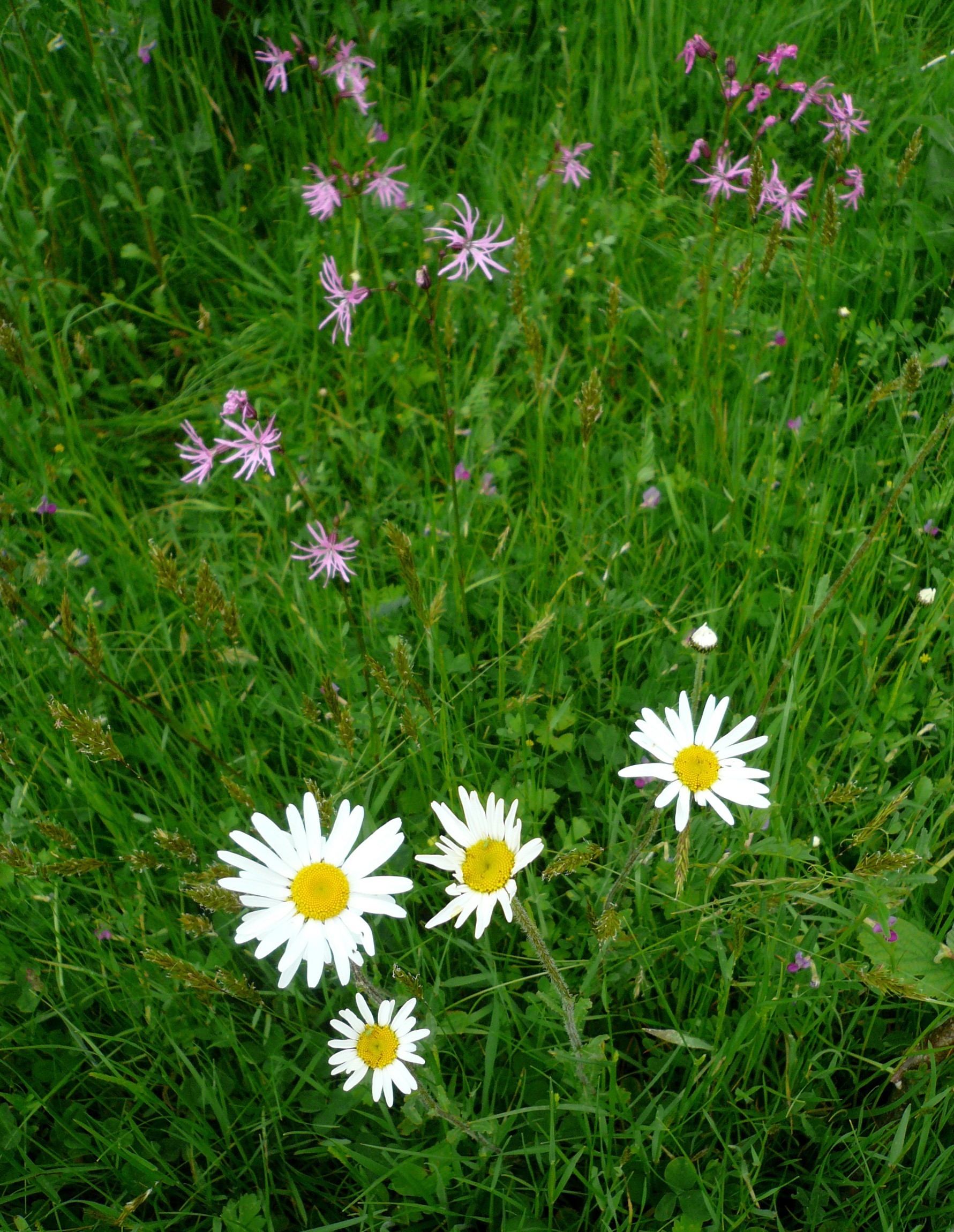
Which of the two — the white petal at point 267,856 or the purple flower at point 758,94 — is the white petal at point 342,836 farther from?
the purple flower at point 758,94

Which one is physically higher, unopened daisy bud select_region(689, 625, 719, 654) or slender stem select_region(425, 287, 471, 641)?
slender stem select_region(425, 287, 471, 641)

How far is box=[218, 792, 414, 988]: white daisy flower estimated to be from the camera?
1210 mm

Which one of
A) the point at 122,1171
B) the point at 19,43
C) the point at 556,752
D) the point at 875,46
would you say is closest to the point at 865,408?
the point at 556,752

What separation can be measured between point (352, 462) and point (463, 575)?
77cm

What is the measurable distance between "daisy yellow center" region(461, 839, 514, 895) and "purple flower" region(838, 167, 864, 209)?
7.34ft

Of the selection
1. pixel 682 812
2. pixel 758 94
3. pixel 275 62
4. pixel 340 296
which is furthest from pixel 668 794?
pixel 275 62

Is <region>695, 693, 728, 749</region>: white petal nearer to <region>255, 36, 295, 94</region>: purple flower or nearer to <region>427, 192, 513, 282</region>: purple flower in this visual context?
<region>427, 192, 513, 282</region>: purple flower

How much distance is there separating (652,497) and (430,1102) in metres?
1.56

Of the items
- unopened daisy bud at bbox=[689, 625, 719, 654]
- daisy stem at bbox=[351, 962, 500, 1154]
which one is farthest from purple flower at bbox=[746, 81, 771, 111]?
daisy stem at bbox=[351, 962, 500, 1154]

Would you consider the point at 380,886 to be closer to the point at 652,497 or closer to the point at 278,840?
the point at 278,840

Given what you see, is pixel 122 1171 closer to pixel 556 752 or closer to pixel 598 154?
pixel 556 752

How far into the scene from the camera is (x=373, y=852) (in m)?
1.27

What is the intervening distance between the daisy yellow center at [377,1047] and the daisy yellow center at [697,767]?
0.59m

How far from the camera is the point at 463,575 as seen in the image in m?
2.08
